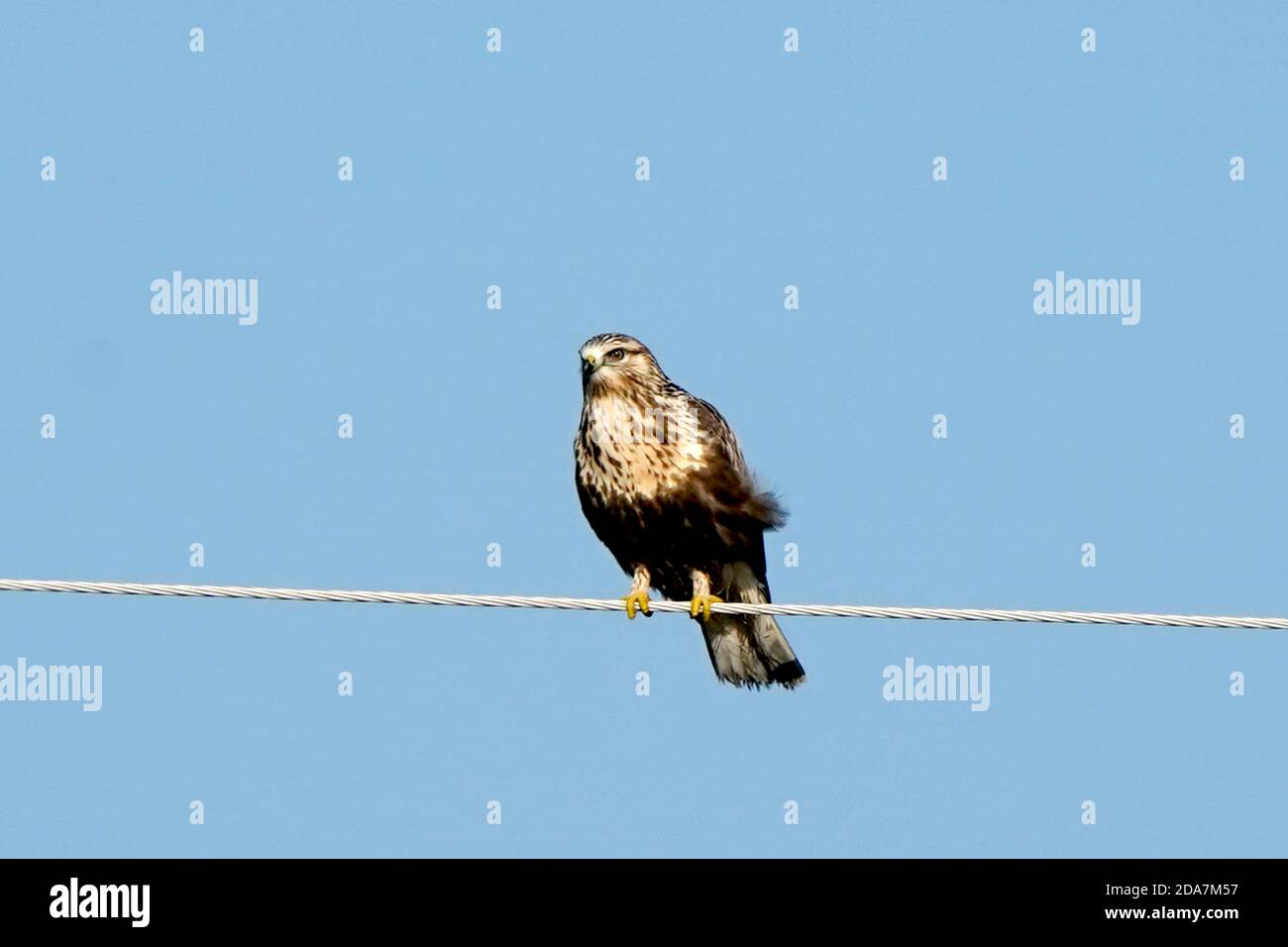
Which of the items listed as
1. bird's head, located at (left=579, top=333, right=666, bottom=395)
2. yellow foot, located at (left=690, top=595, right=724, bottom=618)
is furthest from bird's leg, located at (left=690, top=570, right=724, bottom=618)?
bird's head, located at (left=579, top=333, right=666, bottom=395)

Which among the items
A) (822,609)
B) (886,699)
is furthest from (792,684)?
(822,609)

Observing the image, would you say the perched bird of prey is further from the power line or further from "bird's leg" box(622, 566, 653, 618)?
the power line

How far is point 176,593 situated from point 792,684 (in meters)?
4.15

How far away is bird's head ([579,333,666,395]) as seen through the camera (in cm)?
1175

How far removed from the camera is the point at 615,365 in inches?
465

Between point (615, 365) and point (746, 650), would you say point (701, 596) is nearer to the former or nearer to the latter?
point (746, 650)

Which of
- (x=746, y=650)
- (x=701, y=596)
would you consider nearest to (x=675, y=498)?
(x=701, y=596)

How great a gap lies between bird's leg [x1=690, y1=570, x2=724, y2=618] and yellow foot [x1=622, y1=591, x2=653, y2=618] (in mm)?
232

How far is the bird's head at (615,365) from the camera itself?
38.5 ft

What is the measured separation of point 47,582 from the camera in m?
8.84

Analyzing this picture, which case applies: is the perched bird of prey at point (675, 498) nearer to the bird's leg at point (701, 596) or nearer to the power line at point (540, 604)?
the bird's leg at point (701, 596)
